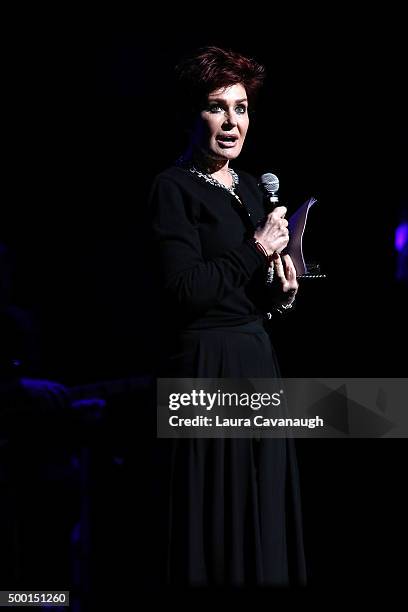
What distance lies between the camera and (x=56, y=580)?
2346mm

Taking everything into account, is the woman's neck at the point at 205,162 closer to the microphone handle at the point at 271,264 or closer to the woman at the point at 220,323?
the woman at the point at 220,323

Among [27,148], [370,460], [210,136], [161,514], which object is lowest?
[161,514]

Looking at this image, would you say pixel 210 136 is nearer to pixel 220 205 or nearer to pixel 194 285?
pixel 220 205

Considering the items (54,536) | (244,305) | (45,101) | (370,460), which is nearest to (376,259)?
(370,460)

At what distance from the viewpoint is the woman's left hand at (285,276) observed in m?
A: 1.85

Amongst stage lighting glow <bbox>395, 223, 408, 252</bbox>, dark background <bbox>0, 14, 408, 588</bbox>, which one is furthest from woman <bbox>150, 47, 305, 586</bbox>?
stage lighting glow <bbox>395, 223, 408, 252</bbox>

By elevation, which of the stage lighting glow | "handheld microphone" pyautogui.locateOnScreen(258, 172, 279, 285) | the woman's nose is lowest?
"handheld microphone" pyautogui.locateOnScreen(258, 172, 279, 285)

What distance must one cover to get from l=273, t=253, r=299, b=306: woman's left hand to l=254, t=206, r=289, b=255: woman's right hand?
0.08 meters

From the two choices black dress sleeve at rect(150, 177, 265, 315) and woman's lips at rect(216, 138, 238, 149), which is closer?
black dress sleeve at rect(150, 177, 265, 315)

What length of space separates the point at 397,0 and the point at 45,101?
1.28m

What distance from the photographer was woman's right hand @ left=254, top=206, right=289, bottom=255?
176cm

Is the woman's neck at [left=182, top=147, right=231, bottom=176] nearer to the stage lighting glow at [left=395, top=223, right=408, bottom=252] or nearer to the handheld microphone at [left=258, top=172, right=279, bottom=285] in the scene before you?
the handheld microphone at [left=258, top=172, right=279, bottom=285]

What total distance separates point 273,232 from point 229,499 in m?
0.64

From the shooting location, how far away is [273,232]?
5.78 feet
